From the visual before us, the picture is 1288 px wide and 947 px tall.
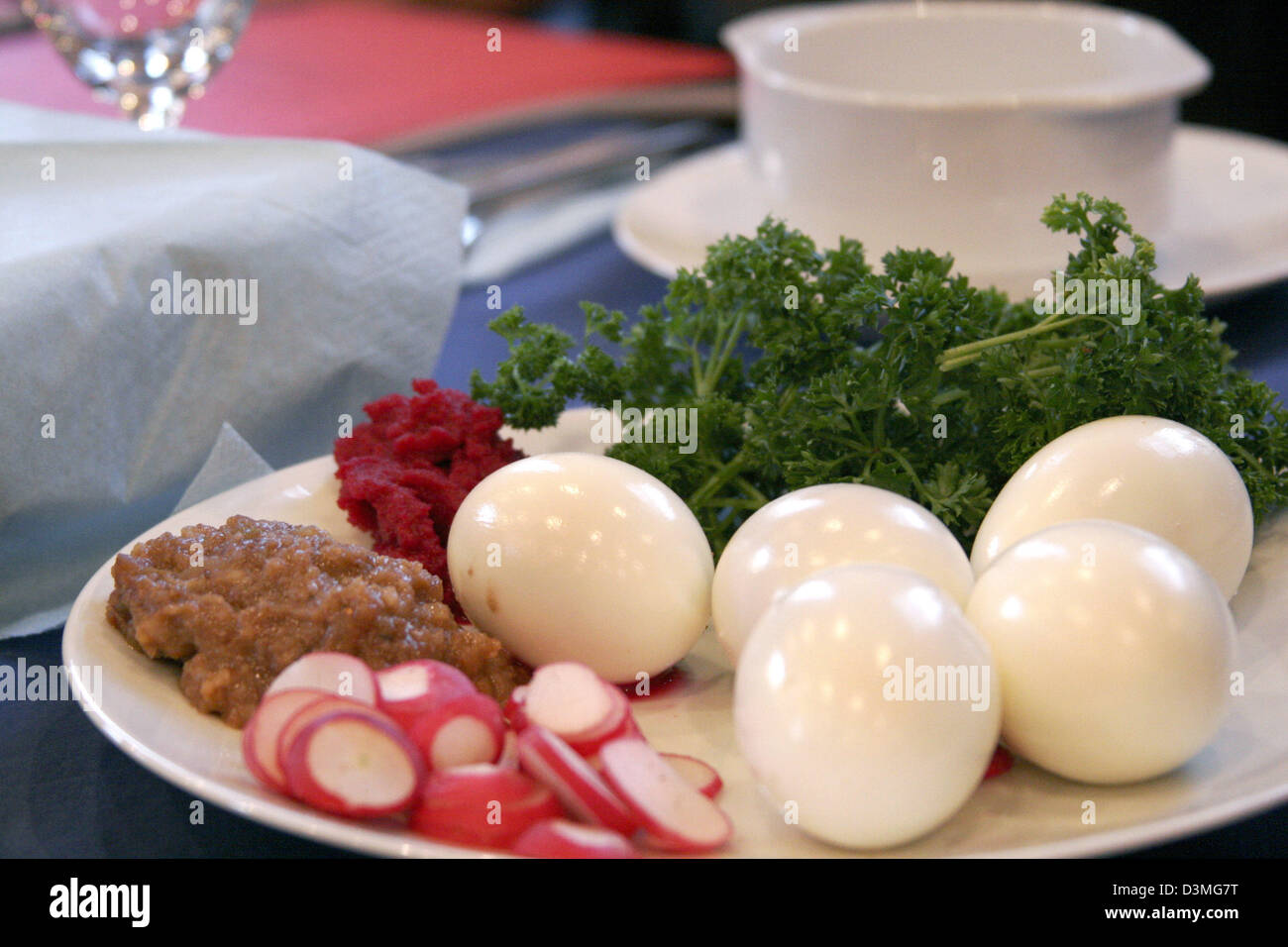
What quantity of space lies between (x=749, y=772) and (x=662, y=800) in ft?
0.31

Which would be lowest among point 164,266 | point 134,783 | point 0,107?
point 134,783

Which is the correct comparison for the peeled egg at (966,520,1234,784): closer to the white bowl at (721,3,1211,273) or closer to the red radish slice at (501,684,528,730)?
the red radish slice at (501,684,528,730)

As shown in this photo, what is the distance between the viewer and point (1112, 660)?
700 mm

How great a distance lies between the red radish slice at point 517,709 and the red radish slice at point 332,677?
80mm

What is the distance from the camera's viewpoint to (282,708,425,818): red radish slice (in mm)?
657

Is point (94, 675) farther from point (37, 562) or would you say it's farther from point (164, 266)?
point (164, 266)

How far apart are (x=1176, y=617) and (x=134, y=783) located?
0.59m

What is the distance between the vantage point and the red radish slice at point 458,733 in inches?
27.7

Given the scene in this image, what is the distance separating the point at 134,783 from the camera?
30.9 inches

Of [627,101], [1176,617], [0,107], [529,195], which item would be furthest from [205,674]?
[627,101]
